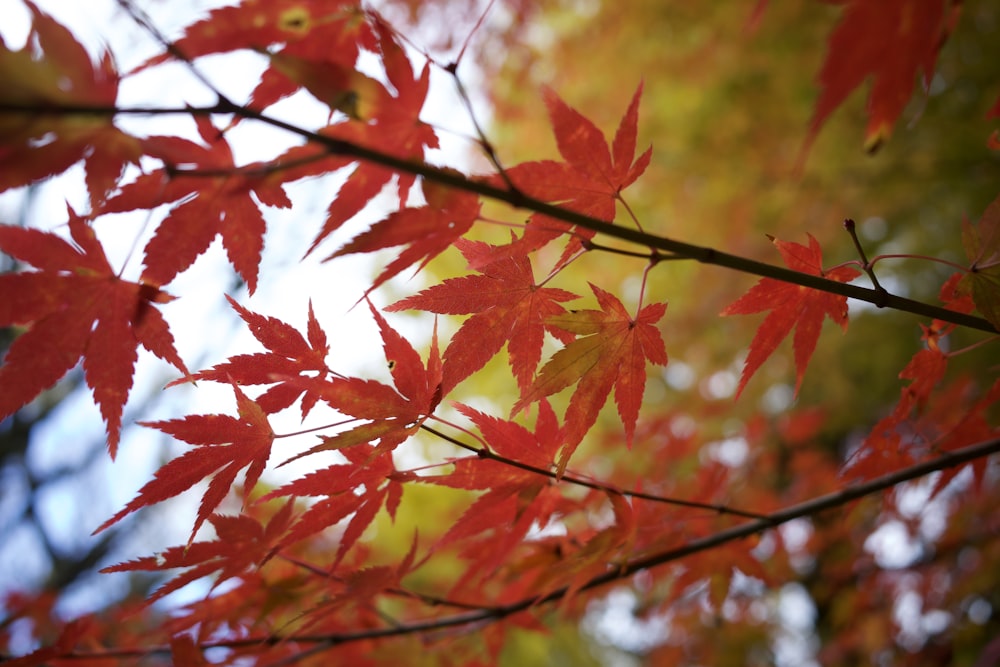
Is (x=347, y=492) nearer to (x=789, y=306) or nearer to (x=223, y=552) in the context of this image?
(x=223, y=552)

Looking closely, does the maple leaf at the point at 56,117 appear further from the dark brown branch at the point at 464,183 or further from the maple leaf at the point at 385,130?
the maple leaf at the point at 385,130

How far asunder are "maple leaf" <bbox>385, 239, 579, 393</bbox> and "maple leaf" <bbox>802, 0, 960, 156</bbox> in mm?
325

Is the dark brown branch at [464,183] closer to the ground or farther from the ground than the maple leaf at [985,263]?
closer to the ground

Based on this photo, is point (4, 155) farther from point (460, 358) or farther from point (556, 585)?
point (556, 585)

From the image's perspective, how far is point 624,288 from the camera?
365 centimetres

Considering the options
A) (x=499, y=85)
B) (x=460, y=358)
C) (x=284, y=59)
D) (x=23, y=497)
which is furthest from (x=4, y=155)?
(x=23, y=497)

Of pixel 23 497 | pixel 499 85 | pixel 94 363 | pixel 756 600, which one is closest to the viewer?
pixel 94 363

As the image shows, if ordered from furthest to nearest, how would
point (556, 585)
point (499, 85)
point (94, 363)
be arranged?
point (499, 85) < point (556, 585) < point (94, 363)

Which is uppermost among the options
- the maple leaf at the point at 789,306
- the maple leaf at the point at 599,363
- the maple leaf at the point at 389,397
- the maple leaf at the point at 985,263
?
the maple leaf at the point at 985,263

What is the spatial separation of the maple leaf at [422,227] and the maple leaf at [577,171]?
0.26ft

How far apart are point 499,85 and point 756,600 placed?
3.22 m

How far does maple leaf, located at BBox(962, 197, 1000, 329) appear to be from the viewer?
680mm

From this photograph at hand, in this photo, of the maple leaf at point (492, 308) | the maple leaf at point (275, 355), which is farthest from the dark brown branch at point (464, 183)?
the maple leaf at point (275, 355)

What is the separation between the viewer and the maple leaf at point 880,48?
45 cm
